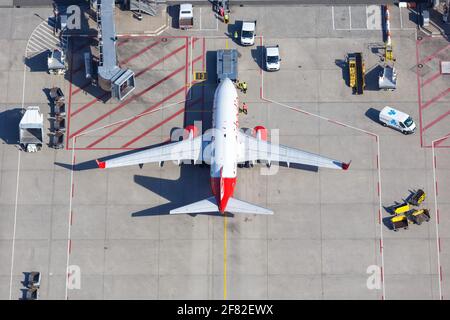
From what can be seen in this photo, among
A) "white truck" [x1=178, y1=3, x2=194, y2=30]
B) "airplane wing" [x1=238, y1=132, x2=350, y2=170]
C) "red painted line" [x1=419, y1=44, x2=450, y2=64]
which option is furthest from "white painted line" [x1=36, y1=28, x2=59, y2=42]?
"red painted line" [x1=419, y1=44, x2=450, y2=64]

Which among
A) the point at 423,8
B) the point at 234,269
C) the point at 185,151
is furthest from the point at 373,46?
the point at 234,269

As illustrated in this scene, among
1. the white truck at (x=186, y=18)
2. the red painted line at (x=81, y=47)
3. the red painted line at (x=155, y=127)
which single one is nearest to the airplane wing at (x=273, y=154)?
the red painted line at (x=155, y=127)

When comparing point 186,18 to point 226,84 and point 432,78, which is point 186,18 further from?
point 432,78

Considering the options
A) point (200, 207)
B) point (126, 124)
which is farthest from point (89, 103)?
point (200, 207)

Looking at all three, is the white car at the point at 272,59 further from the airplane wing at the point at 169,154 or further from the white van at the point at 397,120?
the white van at the point at 397,120

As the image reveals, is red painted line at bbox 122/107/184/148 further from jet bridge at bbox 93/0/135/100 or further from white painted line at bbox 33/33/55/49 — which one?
white painted line at bbox 33/33/55/49
